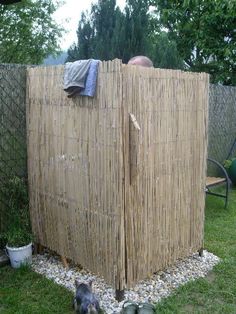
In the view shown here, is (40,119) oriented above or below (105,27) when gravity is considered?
below

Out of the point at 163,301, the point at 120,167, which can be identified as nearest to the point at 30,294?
the point at 163,301

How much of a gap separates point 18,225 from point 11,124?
105 cm

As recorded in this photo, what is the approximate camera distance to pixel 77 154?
330cm

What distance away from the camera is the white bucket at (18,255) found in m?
3.67

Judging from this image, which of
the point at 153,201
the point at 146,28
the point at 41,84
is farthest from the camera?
the point at 146,28

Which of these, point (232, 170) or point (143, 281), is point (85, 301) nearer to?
point (143, 281)

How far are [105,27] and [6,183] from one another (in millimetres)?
4462

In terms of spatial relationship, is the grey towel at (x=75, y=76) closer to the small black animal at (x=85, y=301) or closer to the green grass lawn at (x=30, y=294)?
the small black animal at (x=85, y=301)

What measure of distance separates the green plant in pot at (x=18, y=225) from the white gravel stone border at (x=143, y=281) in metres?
0.19

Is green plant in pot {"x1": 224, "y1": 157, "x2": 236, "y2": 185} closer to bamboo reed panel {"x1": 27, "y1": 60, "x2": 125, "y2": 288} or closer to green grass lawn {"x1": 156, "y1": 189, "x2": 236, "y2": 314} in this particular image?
green grass lawn {"x1": 156, "y1": 189, "x2": 236, "y2": 314}

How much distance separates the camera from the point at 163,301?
313 cm

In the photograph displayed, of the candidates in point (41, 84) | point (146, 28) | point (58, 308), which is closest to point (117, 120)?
point (41, 84)

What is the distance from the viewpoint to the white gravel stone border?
316cm

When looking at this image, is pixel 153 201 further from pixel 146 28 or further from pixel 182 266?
pixel 146 28
